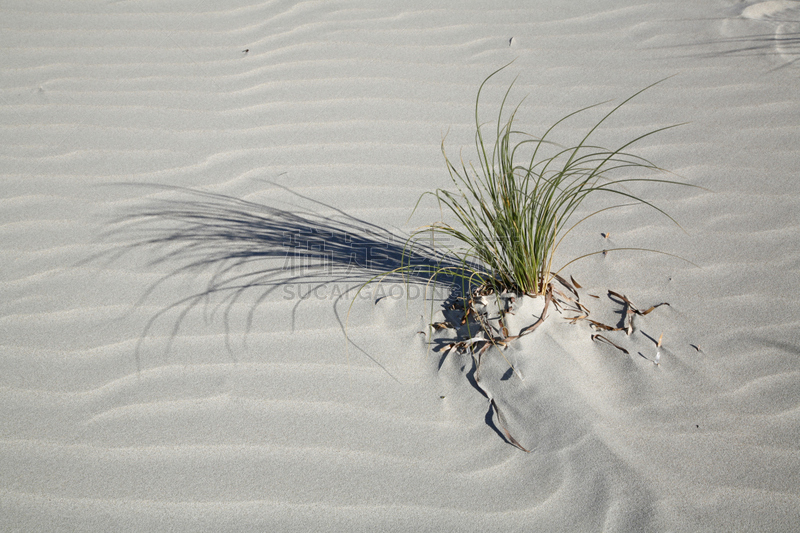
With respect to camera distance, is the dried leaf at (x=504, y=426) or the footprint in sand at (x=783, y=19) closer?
the dried leaf at (x=504, y=426)

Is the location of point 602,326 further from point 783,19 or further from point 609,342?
point 783,19

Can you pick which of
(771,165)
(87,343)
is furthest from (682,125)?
(87,343)

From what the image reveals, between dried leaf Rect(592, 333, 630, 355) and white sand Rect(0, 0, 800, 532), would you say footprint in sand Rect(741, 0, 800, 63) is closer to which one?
white sand Rect(0, 0, 800, 532)

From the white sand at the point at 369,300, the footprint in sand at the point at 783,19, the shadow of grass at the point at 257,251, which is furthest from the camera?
the footprint in sand at the point at 783,19

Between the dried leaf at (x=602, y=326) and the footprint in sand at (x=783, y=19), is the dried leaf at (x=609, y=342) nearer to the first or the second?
the dried leaf at (x=602, y=326)

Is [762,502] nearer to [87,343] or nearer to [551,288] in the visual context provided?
[551,288]

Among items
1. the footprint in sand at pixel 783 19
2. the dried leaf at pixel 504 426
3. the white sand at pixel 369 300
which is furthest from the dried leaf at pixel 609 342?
the footprint in sand at pixel 783 19

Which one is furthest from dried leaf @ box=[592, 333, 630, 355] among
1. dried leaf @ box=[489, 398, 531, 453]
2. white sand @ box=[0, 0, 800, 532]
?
dried leaf @ box=[489, 398, 531, 453]

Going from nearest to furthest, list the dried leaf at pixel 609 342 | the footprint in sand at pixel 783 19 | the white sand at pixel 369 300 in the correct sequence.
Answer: the white sand at pixel 369 300, the dried leaf at pixel 609 342, the footprint in sand at pixel 783 19
